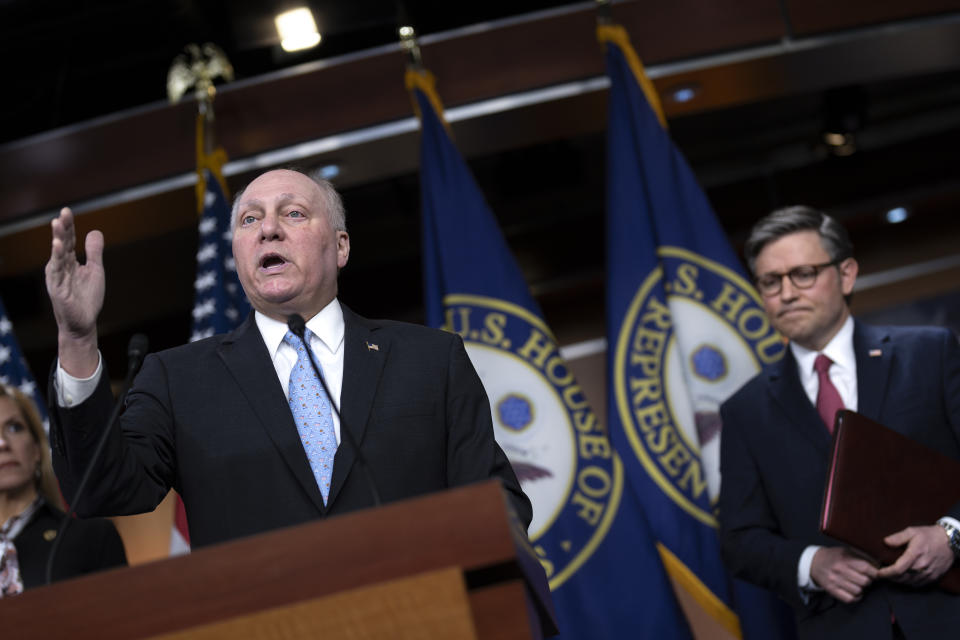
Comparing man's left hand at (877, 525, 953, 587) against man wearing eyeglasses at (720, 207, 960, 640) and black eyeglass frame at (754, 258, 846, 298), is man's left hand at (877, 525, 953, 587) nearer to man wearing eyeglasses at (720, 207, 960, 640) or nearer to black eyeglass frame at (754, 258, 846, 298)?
man wearing eyeglasses at (720, 207, 960, 640)

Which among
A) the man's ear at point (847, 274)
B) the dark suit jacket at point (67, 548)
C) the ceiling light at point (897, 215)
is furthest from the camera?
the ceiling light at point (897, 215)

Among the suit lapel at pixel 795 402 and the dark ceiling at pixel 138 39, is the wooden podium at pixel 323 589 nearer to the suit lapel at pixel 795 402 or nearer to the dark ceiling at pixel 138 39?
the suit lapel at pixel 795 402

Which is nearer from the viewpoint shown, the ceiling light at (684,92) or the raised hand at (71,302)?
the raised hand at (71,302)

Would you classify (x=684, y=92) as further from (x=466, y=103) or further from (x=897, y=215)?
(x=897, y=215)

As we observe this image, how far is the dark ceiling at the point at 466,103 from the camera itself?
3.79 m

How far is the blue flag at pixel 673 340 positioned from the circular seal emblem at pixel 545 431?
0.41 ft

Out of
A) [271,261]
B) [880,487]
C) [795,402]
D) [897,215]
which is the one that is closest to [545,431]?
[795,402]

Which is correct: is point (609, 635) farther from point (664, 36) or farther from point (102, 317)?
point (102, 317)

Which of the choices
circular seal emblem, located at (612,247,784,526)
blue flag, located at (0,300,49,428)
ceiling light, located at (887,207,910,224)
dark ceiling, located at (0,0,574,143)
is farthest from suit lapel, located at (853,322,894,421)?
ceiling light, located at (887,207,910,224)

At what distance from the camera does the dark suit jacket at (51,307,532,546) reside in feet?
4.99

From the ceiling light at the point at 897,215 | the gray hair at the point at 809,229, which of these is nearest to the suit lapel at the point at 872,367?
the gray hair at the point at 809,229

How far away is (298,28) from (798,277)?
236 cm

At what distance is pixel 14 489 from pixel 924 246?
13.8 feet

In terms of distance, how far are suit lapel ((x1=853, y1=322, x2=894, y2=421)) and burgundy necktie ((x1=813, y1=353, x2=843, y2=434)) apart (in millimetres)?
59
